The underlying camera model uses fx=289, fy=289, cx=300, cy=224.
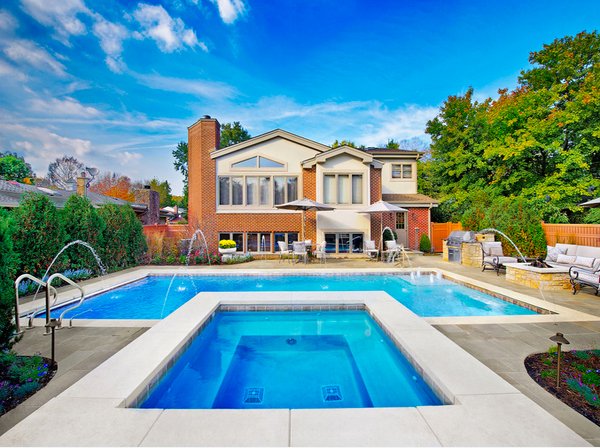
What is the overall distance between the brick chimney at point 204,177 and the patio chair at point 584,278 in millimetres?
14785

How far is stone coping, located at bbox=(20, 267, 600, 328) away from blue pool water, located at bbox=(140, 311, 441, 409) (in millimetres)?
1467

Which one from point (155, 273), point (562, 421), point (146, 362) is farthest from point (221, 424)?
point (155, 273)

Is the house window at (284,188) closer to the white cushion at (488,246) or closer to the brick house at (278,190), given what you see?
the brick house at (278,190)

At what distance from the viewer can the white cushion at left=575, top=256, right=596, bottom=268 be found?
8591 mm

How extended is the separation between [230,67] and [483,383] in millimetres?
22131

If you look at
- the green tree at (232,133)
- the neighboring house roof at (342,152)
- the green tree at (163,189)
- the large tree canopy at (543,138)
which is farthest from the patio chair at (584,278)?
the green tree at (163,189)

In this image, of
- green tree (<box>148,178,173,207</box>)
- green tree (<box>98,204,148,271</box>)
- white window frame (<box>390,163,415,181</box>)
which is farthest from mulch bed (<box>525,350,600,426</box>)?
green tree (<box>148,178,173,207</box>)

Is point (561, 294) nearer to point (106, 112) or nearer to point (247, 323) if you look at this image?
point (247, 323)

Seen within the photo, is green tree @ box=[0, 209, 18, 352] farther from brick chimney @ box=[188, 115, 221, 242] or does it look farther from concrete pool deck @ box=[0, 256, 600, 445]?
brick chimney @ box=[188, 115, 221, 242]

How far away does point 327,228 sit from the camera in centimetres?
1619

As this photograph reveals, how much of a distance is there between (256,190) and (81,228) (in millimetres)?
8493

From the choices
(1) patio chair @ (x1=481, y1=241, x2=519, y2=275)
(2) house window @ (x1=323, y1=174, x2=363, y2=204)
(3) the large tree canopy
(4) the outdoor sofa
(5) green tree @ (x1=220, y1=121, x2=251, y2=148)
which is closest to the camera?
(4) the outdoor sofa

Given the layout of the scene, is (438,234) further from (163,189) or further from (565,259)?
(163,189)

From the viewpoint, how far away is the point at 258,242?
16.5 m
